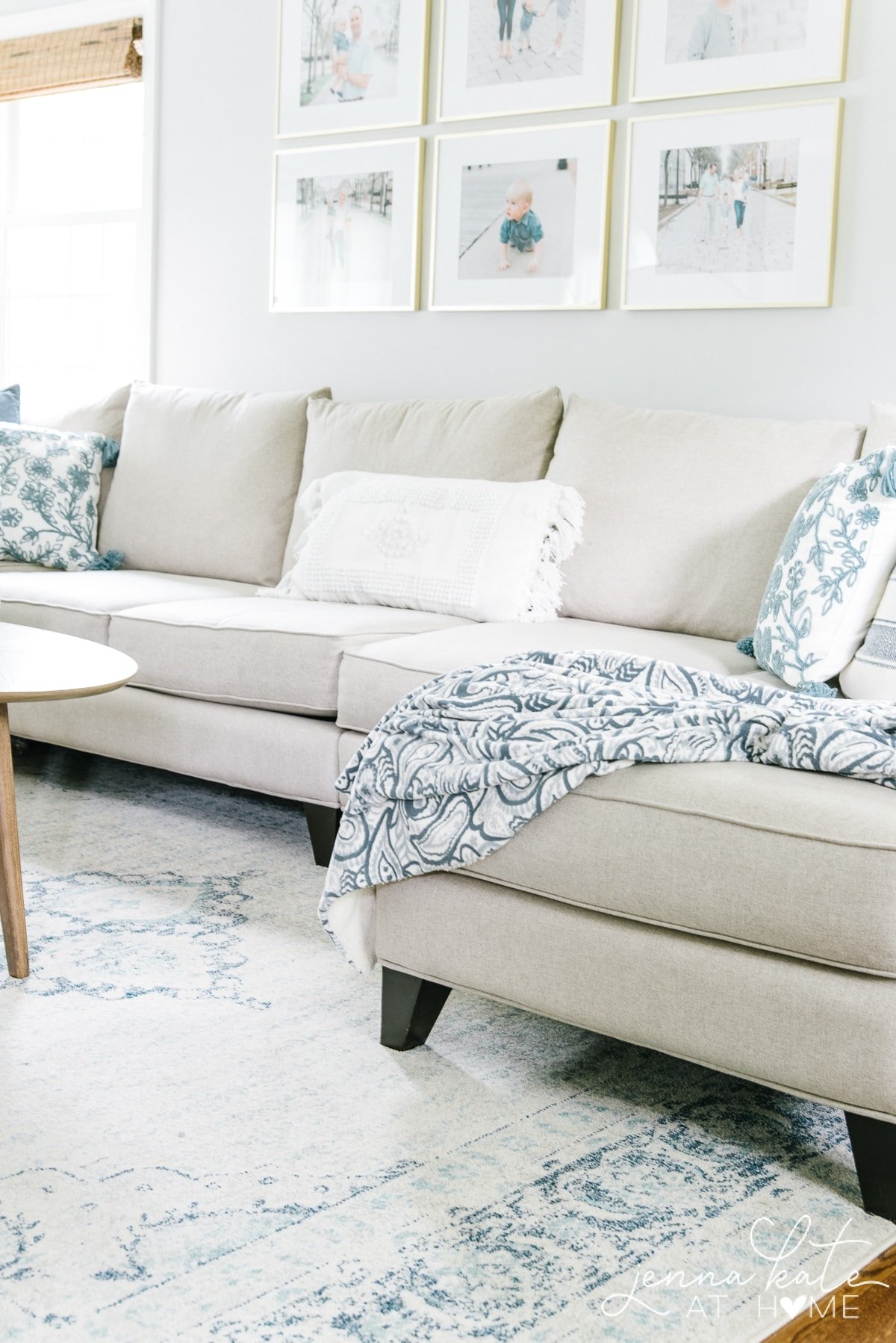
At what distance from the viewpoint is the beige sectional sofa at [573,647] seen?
1540 millimetres

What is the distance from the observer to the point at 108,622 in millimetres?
3092

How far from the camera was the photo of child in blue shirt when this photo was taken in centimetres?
364

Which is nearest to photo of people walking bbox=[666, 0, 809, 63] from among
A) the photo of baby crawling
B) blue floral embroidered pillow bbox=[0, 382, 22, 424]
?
the photo of baby crawling

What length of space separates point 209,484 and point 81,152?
1877 mm

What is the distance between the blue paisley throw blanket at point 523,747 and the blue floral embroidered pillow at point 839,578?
1.52 ft

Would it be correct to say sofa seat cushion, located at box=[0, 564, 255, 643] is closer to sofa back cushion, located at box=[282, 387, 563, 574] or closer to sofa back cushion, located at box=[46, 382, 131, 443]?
sofa back cushion, located at box=[282, 387, 563, 574]

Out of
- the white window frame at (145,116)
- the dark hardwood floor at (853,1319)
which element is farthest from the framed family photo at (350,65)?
the dark hardwood floor at (853,1319)

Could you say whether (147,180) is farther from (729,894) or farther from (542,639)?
(729,894)

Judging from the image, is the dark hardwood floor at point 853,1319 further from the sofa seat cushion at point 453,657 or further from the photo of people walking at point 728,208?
the photo of people walking at point 728,208

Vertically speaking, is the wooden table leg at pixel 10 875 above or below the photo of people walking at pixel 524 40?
below

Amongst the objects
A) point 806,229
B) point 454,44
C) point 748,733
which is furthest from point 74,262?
point 748,733

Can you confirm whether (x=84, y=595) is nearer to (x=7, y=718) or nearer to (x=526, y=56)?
(x=7, y=718)

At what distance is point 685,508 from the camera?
2.91 m

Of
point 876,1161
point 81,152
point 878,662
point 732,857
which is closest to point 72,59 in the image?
point 81,152
